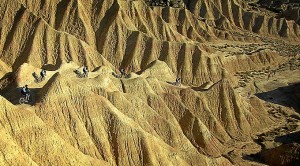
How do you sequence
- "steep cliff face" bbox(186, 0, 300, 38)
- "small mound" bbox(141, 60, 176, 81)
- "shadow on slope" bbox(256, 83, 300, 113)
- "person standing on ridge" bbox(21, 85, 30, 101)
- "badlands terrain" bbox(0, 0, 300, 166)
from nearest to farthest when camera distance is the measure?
1. "badlands terrain" bbox(0, 0, 300, 166)
2. "person standing on ridge" bbox(21, 85, 30, 101)
3. "small mound" bbox(141, 60, 176, 81)
4. "shadow on slope" bbox(256, 83, 300, 113)
5. "steep cliff face" bbox(186, 0, 300, 38)

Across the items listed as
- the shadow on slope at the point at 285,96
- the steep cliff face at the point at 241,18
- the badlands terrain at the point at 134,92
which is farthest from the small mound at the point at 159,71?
the steep cliff face at the point at 241,18

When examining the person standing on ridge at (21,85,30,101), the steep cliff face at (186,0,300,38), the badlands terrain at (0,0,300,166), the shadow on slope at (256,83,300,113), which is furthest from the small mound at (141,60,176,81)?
the steep cliff face at (186,0,300,38)

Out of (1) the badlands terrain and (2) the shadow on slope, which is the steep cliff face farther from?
(2) the shadow on slope

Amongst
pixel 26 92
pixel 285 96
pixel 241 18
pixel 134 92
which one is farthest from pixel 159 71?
pixel 241 18

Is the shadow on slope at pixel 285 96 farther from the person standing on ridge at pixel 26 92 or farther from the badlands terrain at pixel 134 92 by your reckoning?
the person standing on ridge at pixel 26 92

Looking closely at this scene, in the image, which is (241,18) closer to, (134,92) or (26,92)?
(134,92)

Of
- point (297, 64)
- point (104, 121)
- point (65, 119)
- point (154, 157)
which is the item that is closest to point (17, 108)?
point (65, 119)

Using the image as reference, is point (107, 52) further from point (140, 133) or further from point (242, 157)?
point (140, 133)

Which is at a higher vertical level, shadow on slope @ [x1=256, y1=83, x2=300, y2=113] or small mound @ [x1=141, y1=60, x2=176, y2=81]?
small mound @ [x1=141, y1=60, x2=176, y2=81]

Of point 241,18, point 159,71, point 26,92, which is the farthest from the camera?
point 241,18
